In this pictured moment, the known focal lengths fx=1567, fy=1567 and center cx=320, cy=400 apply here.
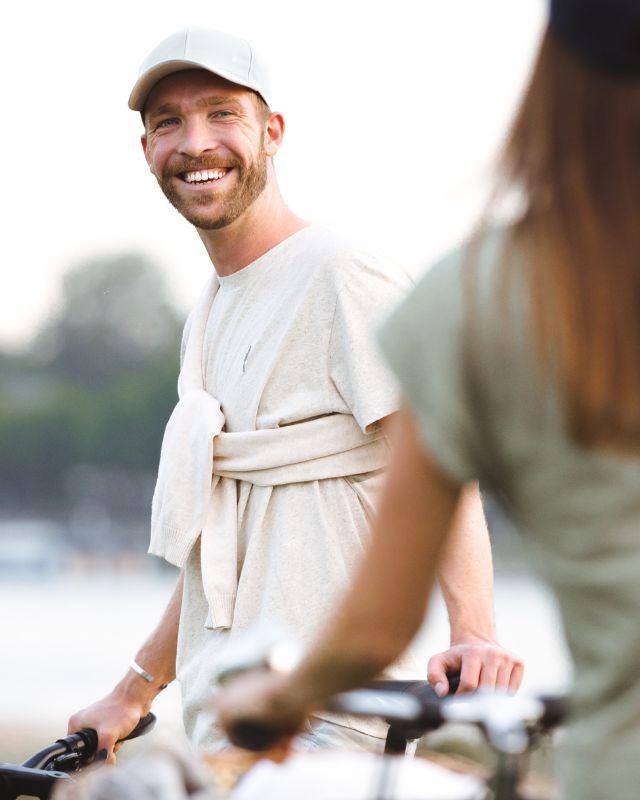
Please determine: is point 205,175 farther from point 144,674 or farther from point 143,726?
point 143,726

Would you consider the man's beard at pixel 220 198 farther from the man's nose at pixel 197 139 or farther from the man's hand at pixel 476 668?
the man's hand at pixel 476 668

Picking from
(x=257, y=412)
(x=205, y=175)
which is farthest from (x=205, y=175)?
(x=257, y=412)

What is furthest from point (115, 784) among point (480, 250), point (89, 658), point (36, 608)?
point (36, 608)

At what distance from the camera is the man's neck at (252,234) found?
3.11 m

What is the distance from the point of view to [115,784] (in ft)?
5.03

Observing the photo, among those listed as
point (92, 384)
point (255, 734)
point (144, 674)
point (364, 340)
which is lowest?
point (92, 384)

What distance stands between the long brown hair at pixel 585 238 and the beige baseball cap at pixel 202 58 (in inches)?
70.1

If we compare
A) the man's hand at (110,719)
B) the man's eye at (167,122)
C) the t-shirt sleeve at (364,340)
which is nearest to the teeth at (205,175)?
the man's eye at (167,122)

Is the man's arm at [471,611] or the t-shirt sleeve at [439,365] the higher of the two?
the t-shirt sleeve at [439,365]

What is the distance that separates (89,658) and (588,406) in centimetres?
2569

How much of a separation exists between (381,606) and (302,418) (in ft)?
4.98

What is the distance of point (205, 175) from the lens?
3086 millimetres

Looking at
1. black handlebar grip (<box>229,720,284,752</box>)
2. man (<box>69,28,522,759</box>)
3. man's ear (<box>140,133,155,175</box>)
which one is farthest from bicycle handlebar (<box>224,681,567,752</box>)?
man's ear (<box>140,133,155,175</box>)

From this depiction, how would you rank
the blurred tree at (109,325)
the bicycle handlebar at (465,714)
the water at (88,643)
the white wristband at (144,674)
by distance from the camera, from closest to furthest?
the bicycle handlebar at (465,714) < the white wristband at (144,674) < the water at (88,643) < the blurred tree at (109,325)
